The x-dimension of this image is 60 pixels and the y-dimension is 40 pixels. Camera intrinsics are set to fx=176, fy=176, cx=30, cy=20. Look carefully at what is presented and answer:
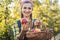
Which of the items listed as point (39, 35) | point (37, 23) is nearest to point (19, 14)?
point (37, 23)

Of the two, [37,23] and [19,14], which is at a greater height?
[19,14]

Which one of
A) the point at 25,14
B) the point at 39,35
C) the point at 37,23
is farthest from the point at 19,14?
the point at 39,35

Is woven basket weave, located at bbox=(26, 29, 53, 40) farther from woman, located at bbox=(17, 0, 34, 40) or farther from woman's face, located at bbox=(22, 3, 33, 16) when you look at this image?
woman's face, located at bbox=(22, 3, 33, 16)

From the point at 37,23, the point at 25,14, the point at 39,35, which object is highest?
the point at 25,14

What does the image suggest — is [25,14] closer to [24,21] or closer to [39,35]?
[24,21]

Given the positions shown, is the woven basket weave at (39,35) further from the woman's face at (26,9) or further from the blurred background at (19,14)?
the woman's face at (26,9)

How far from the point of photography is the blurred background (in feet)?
8.60

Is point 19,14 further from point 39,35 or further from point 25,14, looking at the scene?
point 39,35

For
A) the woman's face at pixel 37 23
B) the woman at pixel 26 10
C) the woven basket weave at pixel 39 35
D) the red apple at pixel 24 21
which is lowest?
the woven basket weave at pixel 39 35

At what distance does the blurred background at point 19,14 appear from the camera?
8.60 ft

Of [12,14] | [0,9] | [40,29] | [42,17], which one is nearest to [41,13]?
[42,17]

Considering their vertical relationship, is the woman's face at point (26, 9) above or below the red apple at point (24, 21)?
above

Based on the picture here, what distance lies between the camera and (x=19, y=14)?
8.57 ft

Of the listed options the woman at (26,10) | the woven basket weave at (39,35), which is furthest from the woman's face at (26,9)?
the woven basket weave at (39,35)
